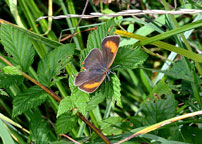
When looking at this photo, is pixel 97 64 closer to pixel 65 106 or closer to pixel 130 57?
pixel 130 57

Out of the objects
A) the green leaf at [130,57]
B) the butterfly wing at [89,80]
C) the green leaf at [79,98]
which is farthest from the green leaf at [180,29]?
the green leaf at [79,98]

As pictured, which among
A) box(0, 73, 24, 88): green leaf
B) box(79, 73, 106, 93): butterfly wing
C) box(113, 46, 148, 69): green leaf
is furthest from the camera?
box(0, 73, 24, 88): green leaf

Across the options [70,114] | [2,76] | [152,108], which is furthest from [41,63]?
[152,108]

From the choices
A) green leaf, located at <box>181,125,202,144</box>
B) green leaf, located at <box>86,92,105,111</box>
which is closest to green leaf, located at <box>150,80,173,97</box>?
green leaf, located at <box>181,125,202,144</box>

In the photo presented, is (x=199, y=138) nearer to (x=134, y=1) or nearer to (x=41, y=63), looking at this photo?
(x=41, y=63)

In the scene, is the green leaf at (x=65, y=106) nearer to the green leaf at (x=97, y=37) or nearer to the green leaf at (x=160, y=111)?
the green leaf at (x=97, y=37)

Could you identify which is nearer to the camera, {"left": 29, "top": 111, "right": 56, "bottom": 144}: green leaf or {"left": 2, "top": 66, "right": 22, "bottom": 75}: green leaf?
{"left": 2, "top": 66, "right": 22, "bottom": 75}: green leaf

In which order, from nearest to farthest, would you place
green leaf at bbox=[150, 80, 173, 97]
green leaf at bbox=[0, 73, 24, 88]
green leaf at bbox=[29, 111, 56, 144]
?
green leaf at bbox=[0, 73, 24, 88], green leaf at bbox=[29, 111, 56, 144], green leaf at bbox=[150, 80, 173, 97]

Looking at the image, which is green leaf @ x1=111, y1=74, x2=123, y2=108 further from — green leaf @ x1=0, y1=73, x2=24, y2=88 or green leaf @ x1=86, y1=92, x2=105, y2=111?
green leaf @ x1=0, y1=73, x2=24, y2=88
